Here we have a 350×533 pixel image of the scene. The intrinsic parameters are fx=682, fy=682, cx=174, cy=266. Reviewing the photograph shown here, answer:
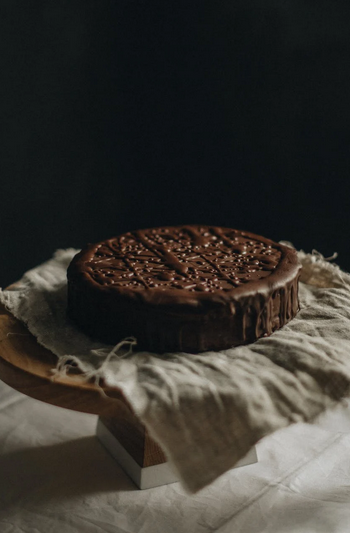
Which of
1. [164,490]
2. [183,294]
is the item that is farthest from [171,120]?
[164,490]

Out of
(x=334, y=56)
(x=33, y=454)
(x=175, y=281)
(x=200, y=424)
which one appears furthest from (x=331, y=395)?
(x=334, y=56)

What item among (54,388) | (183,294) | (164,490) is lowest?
(164,490)

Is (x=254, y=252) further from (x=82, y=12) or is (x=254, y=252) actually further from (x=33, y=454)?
(x=82, y=12)

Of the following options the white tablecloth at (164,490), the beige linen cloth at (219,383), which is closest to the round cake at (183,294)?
the beige linen cloth at (219,383)

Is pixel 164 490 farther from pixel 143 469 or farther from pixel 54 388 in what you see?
pixel 54 388

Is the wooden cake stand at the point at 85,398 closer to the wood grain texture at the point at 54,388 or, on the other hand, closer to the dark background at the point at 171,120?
the wood grain texture at the point at 54,388

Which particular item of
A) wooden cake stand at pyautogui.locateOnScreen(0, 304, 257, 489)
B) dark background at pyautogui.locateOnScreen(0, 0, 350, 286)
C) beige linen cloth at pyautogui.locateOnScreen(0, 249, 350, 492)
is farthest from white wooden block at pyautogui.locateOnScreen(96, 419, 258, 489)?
dark background at pyautogui.locateOnScreen(0, 0, 350, 286)
